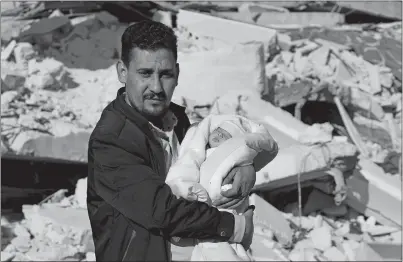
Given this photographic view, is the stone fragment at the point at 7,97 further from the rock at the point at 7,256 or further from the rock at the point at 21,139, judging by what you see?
the rock at the point at 7,256

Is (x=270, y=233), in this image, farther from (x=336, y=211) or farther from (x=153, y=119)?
(x=153, y=119)

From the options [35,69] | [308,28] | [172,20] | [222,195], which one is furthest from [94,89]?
Answer: [222,195]

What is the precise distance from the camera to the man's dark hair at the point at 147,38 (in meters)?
2.13

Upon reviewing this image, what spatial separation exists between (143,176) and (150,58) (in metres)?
0.34

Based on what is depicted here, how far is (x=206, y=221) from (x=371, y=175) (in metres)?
6.54

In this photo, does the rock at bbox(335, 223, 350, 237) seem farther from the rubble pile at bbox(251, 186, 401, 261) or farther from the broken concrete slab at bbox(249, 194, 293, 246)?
the broken concrete slab at bbox(249, 194, 293, 246)

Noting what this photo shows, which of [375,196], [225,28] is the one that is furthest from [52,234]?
[225,28]

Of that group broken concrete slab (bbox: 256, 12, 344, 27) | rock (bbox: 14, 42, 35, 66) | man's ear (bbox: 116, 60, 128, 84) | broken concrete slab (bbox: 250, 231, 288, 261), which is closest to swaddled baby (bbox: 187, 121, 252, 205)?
man's ear (bbox: 116, 60, 128, 84)

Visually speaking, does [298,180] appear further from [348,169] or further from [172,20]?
[172,20]


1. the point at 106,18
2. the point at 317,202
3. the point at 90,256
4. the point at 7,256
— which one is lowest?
the point at 317,202

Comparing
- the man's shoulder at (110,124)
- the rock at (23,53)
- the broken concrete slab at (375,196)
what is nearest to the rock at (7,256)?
the rock at (23,53)

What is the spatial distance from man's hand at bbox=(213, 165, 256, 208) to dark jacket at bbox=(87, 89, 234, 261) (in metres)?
0.06

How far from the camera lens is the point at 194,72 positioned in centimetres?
823

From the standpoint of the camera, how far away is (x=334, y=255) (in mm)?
7262
